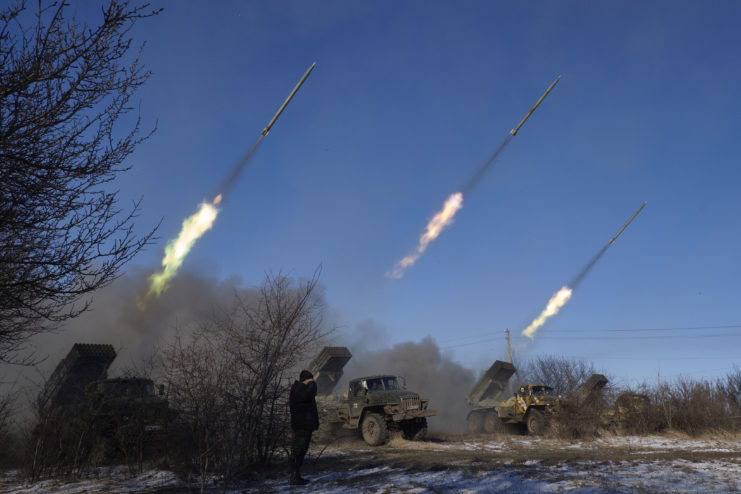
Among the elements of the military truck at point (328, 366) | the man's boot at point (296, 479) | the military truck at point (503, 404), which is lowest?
the man's boot at point (296, 479)

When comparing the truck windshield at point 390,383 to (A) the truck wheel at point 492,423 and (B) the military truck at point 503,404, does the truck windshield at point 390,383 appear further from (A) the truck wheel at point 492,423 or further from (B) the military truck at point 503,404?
(A) the truck wheel at point 492,423

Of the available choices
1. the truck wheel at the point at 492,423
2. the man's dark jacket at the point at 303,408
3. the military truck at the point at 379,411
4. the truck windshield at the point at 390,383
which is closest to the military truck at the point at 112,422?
the man's dark jacket at the point at 303,408

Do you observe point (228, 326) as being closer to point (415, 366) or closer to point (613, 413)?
point (613, 413)

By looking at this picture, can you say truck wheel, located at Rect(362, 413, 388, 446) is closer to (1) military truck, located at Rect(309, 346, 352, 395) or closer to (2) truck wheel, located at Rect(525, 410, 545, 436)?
(1) military truck, located at Rect(309, 346, 352, 395)

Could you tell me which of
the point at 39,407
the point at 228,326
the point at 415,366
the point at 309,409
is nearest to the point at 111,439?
the point at 39,407

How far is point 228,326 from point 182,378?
112cm

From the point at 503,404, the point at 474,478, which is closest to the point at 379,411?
the point at 503,404

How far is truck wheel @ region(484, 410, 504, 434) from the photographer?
72.1 feet

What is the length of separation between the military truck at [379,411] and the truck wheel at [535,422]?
5343 millimetres

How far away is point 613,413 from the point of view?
63.7 feet

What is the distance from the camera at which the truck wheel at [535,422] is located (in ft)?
65.2

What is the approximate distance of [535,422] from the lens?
20141mm

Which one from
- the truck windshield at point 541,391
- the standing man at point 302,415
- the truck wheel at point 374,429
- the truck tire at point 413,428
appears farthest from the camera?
the truck windshield at point 541,391

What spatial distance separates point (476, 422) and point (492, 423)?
47.3 inches
